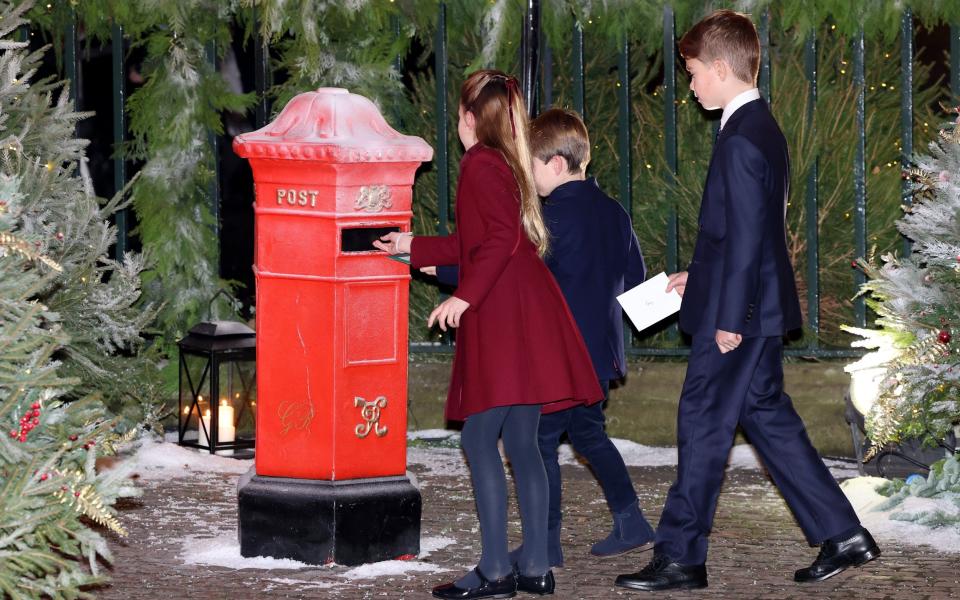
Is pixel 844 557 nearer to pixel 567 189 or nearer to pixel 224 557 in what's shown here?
pixel 567 189

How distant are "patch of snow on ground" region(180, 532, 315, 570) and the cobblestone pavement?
0.07 ft

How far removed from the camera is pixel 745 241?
5223 mm

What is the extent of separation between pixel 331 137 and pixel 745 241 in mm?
1513

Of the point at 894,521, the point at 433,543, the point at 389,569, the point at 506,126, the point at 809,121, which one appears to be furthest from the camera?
the point at 809,121

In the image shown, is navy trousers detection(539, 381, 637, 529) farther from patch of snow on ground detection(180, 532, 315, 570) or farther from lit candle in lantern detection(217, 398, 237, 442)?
lit candle in lantern detection(217, 398, 237, 442)

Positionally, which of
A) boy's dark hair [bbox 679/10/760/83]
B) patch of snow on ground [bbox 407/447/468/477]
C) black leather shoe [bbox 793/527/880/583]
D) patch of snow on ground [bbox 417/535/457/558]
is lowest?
patch of snow on ground [bbox 407/447/468/477]

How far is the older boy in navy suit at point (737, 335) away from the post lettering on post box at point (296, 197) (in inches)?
54.0

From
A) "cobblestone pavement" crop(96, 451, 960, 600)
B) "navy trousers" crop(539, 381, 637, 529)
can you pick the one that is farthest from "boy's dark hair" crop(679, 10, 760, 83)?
"cobblestone pavement" crop(96, 451, 960, 600)

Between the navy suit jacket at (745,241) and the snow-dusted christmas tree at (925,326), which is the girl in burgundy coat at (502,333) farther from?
the snow-dusted christmas tree at (925,326)

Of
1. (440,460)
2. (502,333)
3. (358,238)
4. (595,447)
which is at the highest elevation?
(358,238)

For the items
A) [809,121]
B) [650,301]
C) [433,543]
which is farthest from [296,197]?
[809,121]

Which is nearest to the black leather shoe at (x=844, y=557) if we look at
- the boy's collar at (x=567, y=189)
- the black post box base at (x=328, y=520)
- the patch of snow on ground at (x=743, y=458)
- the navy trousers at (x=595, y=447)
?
the navy trousers at (x=595, y=447)

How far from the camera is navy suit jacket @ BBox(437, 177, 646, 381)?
18.7ft

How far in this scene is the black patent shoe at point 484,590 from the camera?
5.25 metres
